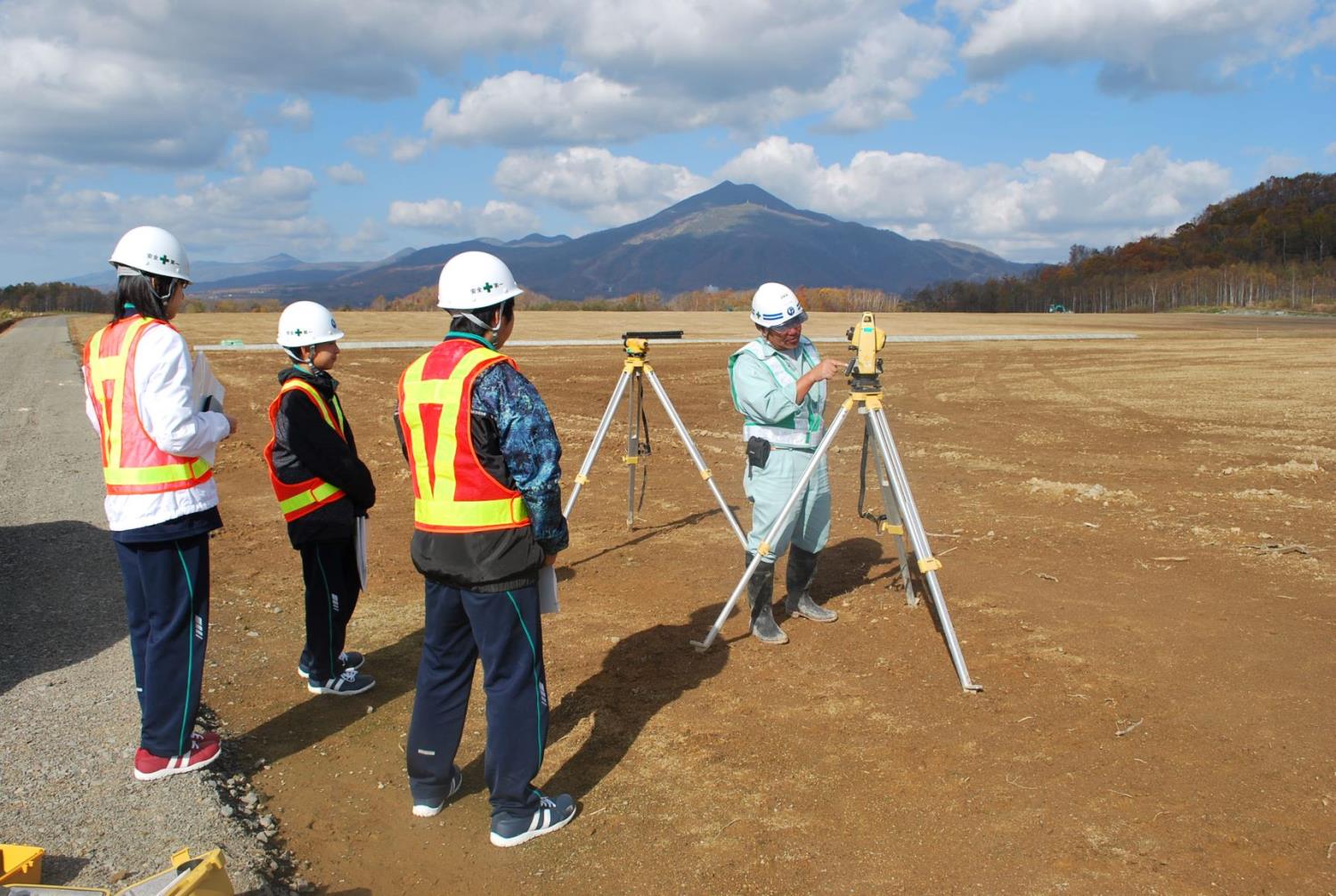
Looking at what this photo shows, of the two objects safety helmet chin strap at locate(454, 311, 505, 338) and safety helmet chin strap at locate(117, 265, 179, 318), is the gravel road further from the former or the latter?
safety helmet chin strap at locate(454, 311, 505, 338)

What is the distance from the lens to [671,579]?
23.4 ft

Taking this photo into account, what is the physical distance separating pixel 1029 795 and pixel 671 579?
355cm

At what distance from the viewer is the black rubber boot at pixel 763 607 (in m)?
5.71

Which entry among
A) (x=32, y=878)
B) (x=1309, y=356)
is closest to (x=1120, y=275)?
(x=1309, y=356)

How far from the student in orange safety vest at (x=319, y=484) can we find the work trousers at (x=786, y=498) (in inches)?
90.6

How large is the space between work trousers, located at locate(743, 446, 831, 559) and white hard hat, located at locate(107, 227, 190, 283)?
10.9 feet

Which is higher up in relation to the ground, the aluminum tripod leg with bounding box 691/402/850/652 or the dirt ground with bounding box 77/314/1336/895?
the aluminum tripod leg with bounding box 691/402/850/652

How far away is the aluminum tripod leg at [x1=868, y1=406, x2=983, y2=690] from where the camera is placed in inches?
198

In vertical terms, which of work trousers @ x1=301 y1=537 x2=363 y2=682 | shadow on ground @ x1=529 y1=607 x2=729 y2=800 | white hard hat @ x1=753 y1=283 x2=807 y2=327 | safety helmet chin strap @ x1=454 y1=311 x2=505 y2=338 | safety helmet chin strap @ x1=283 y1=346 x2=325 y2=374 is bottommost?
shadow on ground @ x1=529 y1=607 x2=729 y2=800

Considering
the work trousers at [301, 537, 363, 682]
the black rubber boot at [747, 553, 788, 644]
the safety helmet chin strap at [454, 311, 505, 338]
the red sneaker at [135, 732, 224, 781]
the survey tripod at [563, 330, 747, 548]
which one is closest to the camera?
the safety helmet chin strap at [454, 311, 505, 338]

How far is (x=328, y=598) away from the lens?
4.95 meters

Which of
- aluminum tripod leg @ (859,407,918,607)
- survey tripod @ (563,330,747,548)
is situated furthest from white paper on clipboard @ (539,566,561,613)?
survey tripod @ (563,330,747,548)

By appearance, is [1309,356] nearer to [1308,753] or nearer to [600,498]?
[600,498]

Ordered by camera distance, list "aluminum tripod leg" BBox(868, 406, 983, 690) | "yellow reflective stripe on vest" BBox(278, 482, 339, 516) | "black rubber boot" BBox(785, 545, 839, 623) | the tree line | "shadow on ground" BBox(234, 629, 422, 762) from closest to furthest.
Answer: "shadow on ground" BBox(234, 629, 422, 762)
"yellow reflective stripe on vest" BBox(278, 482, 339, 516)
"aluminum tripod leg" BBox(868, 406, 983, 690)
"black rubber boot" BBox(785, 545, 839, 623)
the tree line
